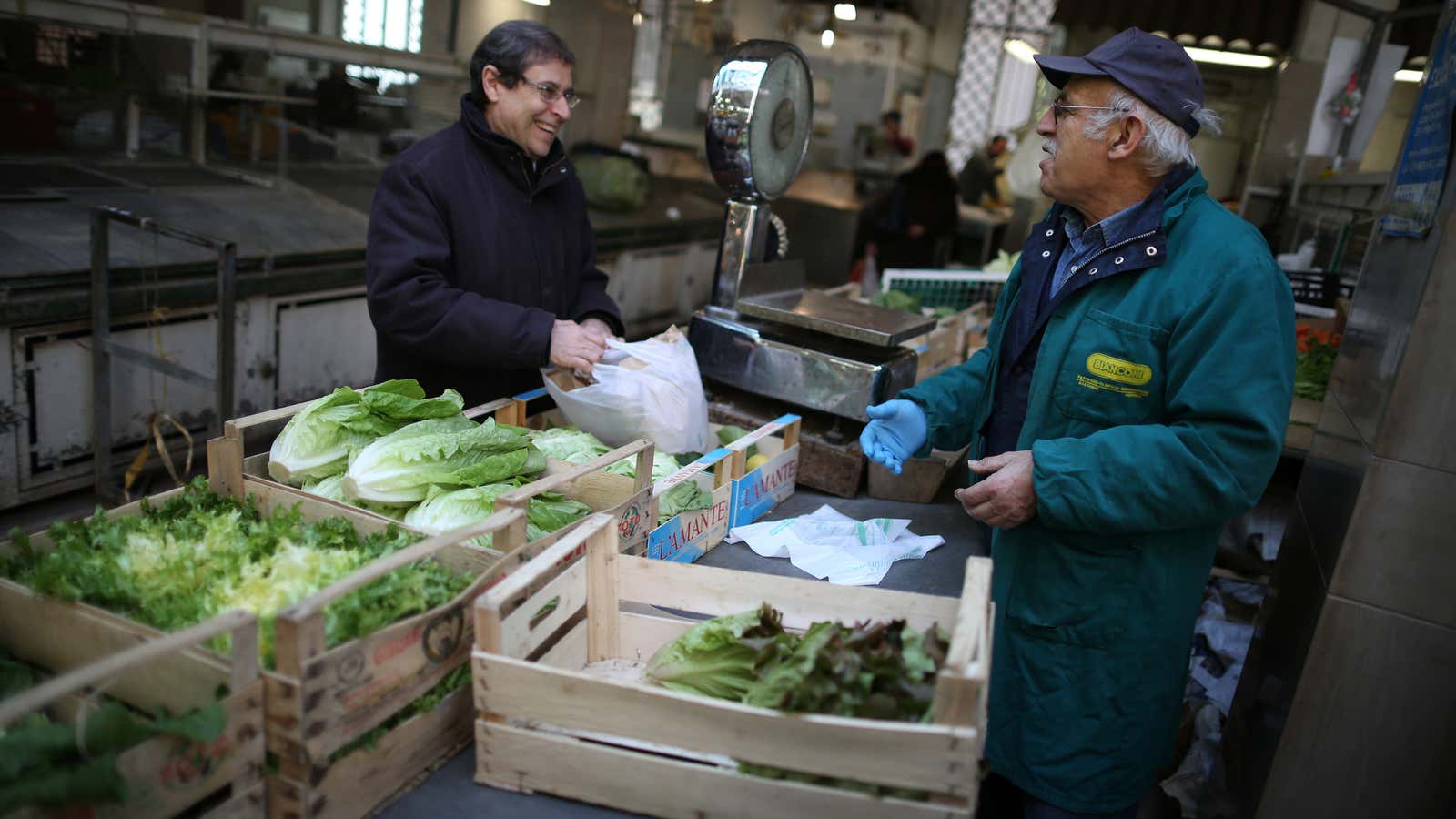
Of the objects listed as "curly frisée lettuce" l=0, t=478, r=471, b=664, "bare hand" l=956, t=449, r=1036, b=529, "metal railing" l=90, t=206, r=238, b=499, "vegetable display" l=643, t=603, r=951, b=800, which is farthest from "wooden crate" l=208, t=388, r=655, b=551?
"metal railing" l=90, t=206, r=238, b=499

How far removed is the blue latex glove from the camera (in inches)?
98.8

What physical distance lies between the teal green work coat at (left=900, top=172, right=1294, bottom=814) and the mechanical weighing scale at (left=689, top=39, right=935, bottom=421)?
73 cm

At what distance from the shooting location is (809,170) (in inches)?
487

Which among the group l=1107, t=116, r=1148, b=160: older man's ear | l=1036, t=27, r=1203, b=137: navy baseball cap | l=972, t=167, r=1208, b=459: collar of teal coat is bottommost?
l=972, t=167, r=1208, b=459: collar of teal coat

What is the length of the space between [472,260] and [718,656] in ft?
5.71

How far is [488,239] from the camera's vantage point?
9.82ft

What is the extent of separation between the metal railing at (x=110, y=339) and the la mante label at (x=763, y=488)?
2690 millimetres

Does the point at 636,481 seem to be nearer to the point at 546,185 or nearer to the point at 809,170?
the point at 546,185

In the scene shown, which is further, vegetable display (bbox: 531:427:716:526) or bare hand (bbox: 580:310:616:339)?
bare hand (bbox: 580:310:616:339)

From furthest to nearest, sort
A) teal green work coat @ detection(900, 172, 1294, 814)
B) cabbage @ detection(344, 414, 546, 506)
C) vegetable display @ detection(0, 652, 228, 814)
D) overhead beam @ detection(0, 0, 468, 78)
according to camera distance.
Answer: overhead beam @ detection(0, 0, 468, 78)
cabbage @ detection(344, 414, 546, 506)
teal green work coat @ detection(900, 172, 1294, 814)
vegetable display @ detection(0, 652, 228, 814)

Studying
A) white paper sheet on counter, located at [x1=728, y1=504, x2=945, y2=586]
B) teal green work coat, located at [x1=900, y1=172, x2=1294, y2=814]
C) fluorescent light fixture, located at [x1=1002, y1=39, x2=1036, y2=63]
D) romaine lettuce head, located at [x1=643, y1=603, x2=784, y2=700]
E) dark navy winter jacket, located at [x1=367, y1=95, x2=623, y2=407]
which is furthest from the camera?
fluorescent light fixture, located at [x1=1002, y1=39, x2=1036, y2=63]

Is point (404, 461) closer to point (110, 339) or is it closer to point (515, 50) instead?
point (515, 50)

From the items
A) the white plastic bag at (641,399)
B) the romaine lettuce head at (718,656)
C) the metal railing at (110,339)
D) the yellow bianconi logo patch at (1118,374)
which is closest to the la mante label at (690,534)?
the white plastic bag at (641,399)

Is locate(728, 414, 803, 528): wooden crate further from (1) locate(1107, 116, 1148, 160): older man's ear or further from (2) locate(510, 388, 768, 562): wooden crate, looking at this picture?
(1) locate(1107, 116, 1148, 160): older man's ear
